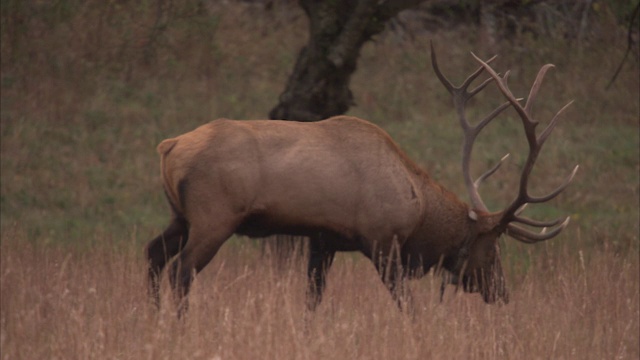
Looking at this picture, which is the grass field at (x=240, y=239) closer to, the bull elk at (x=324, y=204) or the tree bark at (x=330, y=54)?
the bull elk at (x=324, y=204)

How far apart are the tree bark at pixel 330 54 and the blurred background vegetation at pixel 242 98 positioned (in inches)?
35.7

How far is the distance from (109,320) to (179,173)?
112 cm

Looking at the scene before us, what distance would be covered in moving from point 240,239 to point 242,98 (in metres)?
Result: 5.73

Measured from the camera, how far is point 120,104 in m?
15.6

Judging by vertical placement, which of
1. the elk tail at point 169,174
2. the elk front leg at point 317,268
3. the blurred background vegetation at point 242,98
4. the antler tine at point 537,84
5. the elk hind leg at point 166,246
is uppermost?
the antler tine at point 537,84

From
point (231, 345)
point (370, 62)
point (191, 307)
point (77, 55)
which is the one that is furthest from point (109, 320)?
point (370, 62)

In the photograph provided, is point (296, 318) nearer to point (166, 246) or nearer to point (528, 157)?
point (166, 246)

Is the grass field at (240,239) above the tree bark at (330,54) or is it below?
below

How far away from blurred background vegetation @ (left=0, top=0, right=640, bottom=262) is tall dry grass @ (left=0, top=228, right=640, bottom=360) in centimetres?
186

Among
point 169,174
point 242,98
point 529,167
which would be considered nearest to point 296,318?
point 169,174

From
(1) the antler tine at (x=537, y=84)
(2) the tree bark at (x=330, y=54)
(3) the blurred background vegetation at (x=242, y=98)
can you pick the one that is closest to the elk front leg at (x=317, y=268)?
(1) the antler tine at (x=537, y=84)

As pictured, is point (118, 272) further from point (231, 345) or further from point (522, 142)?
point (522, 142)

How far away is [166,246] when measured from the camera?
7.10 m

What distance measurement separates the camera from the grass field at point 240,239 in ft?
19.2
